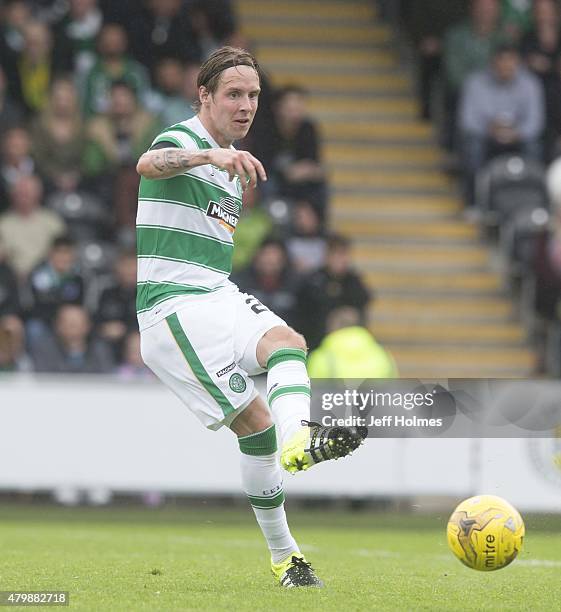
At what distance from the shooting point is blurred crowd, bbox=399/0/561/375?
1659 cm

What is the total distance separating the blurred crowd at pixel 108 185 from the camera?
14672 millimetres

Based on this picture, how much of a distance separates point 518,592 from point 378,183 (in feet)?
39.3

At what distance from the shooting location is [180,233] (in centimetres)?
725

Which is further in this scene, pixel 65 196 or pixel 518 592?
pixel 65 196

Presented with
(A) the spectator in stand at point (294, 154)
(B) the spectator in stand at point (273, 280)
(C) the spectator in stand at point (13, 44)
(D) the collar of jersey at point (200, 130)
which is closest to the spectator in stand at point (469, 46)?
(A) the spectator in stand at point (294, 154)

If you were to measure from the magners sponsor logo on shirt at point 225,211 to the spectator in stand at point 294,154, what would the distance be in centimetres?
896

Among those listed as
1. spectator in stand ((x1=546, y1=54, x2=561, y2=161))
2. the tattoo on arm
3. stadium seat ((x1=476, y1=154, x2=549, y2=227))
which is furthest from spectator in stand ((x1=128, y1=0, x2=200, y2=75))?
the tattoo on arm

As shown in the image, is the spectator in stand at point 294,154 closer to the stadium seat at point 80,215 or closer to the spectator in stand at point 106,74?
the spectator in stand at point 106,74

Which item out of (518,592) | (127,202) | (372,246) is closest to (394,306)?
(372,246)

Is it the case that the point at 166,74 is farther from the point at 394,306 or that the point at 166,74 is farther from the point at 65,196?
the point at 394,306

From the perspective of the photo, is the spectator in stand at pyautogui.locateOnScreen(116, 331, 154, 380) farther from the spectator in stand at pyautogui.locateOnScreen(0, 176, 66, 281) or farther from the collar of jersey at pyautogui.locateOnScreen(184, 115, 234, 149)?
the collar of jersey at pyautogui.locateOnScreen(184, 115, 234, 149)

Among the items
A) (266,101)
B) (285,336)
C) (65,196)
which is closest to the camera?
(285,336)

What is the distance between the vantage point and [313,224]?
16094 mm

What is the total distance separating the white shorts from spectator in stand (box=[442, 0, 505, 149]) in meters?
11.9
